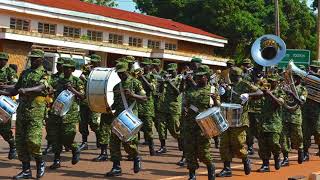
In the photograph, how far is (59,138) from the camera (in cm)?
1027

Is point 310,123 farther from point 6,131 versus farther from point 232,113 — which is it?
point 6,131

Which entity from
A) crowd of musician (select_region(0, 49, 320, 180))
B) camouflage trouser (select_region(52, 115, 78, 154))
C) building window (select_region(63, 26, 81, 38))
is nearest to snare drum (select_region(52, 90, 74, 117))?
crowd of musician (select_region(0, 49, 320, 180))

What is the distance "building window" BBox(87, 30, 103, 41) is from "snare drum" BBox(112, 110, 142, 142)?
20.3m

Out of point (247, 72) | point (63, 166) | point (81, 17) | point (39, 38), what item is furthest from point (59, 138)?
point (81, 17)

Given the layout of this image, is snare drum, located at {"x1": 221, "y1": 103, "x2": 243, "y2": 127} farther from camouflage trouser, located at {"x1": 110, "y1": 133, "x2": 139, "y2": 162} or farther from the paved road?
camouflage trouser, located at {"x1": 110, "y1": 133, "x2": 139, "y2": 162}

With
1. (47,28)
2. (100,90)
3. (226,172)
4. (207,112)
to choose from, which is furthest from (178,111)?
(47,28)

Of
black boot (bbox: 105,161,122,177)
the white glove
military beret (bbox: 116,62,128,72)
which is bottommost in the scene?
black boot (bbox: 105,161,122,177)

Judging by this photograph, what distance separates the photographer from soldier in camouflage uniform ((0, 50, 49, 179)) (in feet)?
29.2

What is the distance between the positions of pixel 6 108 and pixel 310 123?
666 cm

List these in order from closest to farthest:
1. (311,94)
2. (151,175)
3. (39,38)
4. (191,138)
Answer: (191,138)
(151,175)
(311,94)
(39,38)

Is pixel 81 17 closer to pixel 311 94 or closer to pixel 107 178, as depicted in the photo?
pixel 311 94

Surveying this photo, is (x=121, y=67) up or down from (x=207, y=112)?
up

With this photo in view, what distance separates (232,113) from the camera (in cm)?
963

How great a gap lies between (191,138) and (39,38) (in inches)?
651
